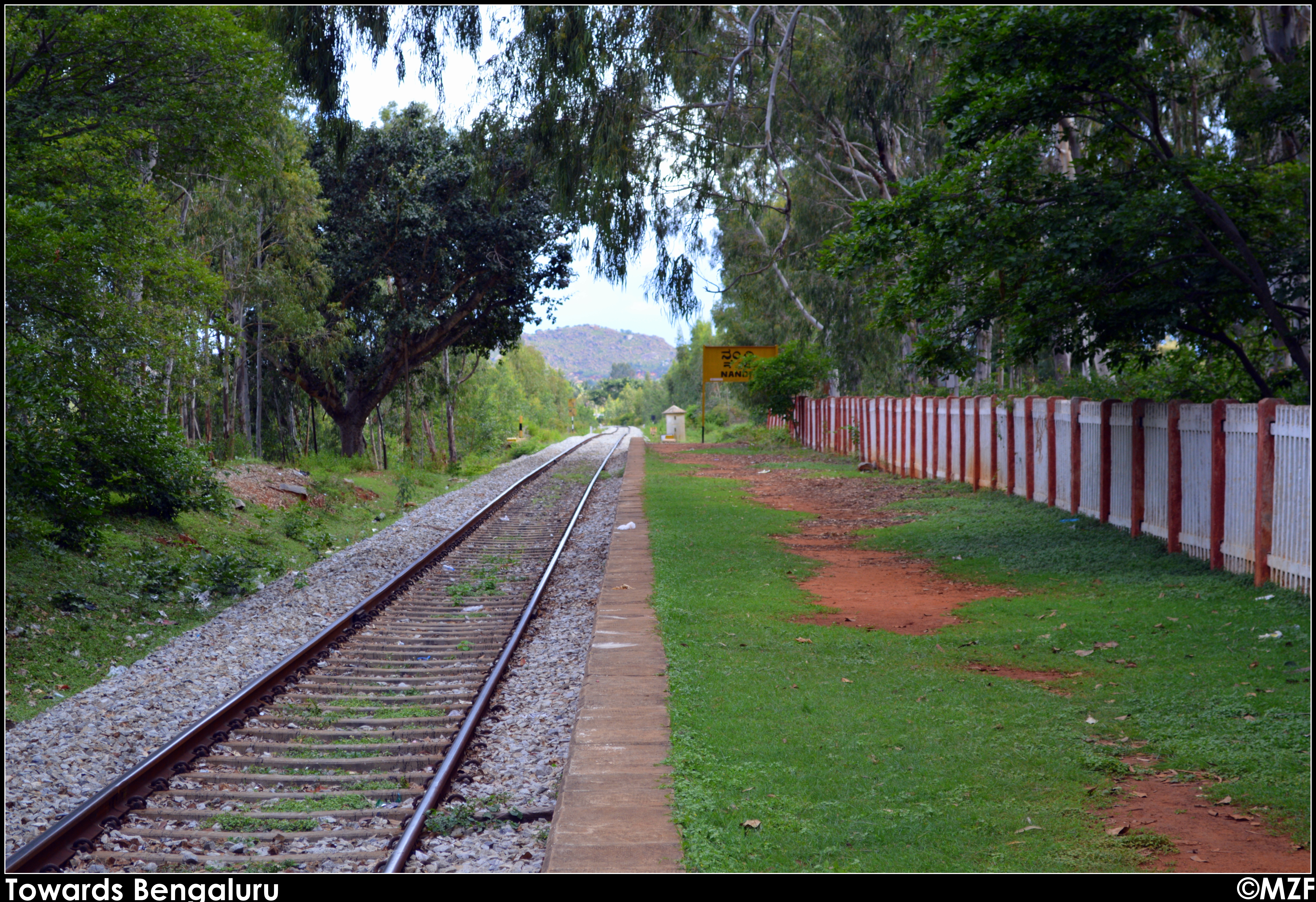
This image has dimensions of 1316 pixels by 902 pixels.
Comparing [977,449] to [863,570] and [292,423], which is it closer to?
[863,570]

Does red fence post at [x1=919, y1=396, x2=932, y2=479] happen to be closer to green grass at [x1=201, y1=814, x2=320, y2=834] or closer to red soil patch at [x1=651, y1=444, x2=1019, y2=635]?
red soil patch at [x1=651, y1=444, x2=1019, y2=635]

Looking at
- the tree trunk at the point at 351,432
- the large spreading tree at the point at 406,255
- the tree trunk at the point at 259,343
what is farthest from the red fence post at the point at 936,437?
the tree trunk at the point at 351,432

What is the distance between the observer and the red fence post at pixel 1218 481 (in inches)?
381

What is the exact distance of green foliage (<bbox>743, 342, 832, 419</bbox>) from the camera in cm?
4144

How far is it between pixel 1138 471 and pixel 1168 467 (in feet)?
2.98

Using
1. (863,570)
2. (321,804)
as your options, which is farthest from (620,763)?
(863,570)

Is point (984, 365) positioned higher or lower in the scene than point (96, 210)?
lower

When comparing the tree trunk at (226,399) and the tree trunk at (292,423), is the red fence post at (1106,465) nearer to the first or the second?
the tree trunk at (226,399)

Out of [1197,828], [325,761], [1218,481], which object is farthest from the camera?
[1218,481]

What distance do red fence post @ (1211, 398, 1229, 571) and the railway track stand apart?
Answer: 7.01 meters

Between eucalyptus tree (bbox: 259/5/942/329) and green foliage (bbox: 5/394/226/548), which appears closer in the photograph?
green foliage (bbox: 5/394/226/548)

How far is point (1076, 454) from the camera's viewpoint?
13.8 m

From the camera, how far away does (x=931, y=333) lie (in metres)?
12.9

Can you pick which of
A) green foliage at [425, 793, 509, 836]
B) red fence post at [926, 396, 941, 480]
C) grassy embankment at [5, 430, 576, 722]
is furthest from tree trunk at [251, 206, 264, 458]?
green foliage at [425, 793, 509, 836]
